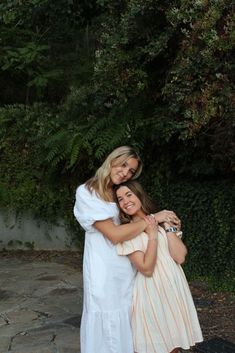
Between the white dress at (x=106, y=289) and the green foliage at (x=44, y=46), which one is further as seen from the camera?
the green foliage at (x=44, y=46)

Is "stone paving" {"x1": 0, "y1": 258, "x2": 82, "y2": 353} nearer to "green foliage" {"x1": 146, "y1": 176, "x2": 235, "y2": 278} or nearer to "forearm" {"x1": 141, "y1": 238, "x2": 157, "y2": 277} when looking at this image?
"green foliage" {"x1": 146, "y1": 176, "x2": 235, "y2": 278}

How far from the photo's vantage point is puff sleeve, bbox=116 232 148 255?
3174 millimetres

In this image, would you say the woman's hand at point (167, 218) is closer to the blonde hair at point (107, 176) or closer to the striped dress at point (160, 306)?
the striped dress at point (160, 306)

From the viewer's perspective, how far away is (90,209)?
10.5 feet

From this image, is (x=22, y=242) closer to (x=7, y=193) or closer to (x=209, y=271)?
(x=7, y=193)

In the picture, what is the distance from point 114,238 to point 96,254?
171 millimetres

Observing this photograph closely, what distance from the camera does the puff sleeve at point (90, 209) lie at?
3.16m

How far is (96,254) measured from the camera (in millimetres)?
3242

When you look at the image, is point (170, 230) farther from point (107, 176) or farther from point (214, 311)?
point (214, 311)

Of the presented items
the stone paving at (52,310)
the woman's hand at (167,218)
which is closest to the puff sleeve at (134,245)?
the woman's hand at (167,218)

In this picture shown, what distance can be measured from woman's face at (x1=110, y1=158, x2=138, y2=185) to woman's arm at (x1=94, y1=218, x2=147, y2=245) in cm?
25

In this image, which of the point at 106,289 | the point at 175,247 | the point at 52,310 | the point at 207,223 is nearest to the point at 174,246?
the point at 175,247

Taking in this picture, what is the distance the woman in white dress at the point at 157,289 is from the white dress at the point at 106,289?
46mm

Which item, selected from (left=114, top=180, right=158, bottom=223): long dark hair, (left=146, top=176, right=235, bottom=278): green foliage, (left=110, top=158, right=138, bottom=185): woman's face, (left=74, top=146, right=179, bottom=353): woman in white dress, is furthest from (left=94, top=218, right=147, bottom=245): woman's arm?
(left=146, top=176, right=235, bottom=278): green foliage
